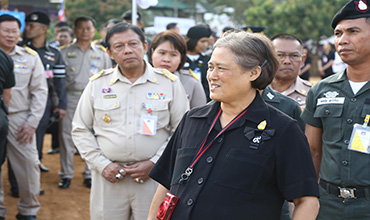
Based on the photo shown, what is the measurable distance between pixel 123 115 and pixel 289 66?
5.21 ft

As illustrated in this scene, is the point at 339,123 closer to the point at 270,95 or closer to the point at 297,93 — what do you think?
the point at 270,95

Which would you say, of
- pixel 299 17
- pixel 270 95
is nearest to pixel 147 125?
pixel 270 95

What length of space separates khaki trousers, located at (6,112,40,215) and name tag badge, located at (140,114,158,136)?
2438 millimetres

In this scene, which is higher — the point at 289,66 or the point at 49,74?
the point at 289,66

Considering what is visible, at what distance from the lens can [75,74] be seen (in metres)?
7.22

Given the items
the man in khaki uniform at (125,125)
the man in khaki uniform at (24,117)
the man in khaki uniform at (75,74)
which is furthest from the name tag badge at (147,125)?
the man in khaki uniform at (75,74)

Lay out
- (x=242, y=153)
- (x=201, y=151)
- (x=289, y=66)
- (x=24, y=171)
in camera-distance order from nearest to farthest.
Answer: (x=242, y=153) → (x=201, y=151) → (x=289, y=66) → (x=24, y=171)

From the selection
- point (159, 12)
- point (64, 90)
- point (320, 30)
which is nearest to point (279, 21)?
point (320, 30)

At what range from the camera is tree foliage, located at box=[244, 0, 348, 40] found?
113 feet

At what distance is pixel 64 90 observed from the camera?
274 inches

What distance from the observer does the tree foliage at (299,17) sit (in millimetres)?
34312

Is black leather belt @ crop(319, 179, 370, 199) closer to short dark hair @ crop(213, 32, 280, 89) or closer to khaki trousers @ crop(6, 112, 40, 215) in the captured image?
short dark hair @ crop(213, 32, 280, 89)

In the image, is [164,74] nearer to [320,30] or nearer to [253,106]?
[253,106]

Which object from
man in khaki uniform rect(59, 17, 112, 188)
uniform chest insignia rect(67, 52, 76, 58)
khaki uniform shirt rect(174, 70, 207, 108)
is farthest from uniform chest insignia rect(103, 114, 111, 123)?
uniform chest insignia rect(67, 52, 76, 58)
